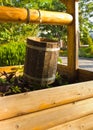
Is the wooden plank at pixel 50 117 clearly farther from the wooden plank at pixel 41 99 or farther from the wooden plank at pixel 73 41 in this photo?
the wooden plank at pixel 73 41

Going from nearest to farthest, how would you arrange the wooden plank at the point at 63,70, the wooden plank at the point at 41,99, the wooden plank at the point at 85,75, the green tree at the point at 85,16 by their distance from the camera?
1. the wooden plank at the point at 41,99
2. the wooden plank at the point at 85,75
3. the wooden plank at the point at 63,70
4. the green tree at the point at 85,16

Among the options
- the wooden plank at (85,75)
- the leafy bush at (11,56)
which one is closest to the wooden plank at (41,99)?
the wooden plank at (85,75)

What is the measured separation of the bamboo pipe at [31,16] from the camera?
110 inches

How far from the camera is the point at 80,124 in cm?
292

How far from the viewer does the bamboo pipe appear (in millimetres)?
2803

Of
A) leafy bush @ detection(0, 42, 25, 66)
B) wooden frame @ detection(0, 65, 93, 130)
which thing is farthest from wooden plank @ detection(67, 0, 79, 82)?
leafy bush @ detection(0, 42, 25, 66)

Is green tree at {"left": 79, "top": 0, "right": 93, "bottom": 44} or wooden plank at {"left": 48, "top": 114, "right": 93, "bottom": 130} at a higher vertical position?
green tree at {"left": 79, "top": 0, "right": 93, "bottom": 44}

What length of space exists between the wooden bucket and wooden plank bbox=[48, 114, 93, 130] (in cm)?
70

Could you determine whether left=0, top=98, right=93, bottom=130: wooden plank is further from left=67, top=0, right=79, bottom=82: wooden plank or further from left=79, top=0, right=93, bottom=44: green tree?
left=79, top=0, right=93, bottom=44: green tree

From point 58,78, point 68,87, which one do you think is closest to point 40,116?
point 68,87

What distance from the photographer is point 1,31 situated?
12203mm

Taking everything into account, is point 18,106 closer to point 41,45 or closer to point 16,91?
point 16,91

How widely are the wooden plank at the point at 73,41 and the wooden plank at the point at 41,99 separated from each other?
892mm

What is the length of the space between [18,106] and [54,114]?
0.48 metres
